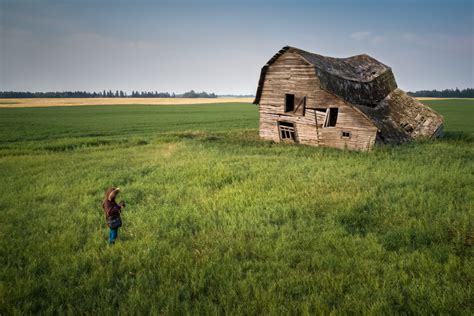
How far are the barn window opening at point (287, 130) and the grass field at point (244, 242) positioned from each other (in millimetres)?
9736

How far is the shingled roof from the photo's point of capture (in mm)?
21422

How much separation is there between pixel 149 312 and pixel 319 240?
3.73 metres

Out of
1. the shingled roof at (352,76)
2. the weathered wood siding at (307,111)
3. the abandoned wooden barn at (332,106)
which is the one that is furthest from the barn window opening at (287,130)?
the shingled roof at (352,76)

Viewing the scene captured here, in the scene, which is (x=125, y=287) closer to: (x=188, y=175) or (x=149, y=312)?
(x=149, y=312)

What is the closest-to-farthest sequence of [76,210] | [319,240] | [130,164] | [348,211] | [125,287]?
[125,287] < [319,240] < [348,211] < [76,210] < [130,164]

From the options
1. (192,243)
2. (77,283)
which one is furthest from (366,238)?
(77,283)

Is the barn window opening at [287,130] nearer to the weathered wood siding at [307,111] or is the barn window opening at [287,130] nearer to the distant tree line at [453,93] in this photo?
the weathered wood siding at [307,111]

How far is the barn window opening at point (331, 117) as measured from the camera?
2079 centimetres

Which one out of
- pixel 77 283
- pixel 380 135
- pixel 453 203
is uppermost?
pixel 380 135

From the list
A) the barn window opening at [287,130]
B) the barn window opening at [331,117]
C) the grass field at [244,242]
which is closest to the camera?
the grass field at [244,242]

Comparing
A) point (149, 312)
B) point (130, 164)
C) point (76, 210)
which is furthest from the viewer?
point (130, 164)

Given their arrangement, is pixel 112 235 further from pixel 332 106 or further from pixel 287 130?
pixel 287 130

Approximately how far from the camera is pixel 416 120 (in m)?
23.4

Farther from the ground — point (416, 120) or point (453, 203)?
point (416, 120)
